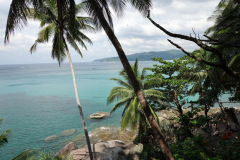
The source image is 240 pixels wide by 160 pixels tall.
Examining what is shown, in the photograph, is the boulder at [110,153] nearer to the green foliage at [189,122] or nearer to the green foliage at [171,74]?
the green foliage at [189,122]

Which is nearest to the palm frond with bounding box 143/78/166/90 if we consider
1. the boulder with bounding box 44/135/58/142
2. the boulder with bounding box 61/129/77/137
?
the boulder with bounding box 61/129/77/137

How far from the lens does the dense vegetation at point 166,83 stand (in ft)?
16.2

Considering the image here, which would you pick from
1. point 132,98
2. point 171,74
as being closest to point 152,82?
point 171,74

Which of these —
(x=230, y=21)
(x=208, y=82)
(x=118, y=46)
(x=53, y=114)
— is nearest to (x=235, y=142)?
(x=230, y=21)

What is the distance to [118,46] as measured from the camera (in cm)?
489

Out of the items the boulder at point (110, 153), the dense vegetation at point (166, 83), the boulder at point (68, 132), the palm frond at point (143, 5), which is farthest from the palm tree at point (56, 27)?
the boulder at point (68, 132)

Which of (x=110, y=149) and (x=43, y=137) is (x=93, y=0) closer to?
(x=110, y=149)

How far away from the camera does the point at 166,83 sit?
36.7 ft

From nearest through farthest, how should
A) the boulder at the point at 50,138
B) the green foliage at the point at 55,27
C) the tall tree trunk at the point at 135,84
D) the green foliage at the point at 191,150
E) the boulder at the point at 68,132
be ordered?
the tall tree trunk at the point at 135,84 < the green foliage at the point at 191,150 < the green foliage at the point at 55,27 < the boulder at the point at 50,138 < the boulder at the point at 68,132

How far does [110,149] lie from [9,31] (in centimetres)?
948

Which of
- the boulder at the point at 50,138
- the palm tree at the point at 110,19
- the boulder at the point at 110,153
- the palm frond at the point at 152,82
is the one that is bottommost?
the boulder at the point at 50,138

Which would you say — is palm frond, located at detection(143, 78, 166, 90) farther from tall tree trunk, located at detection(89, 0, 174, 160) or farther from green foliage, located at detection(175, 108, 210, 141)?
tall tree trunk, located at detection(89, 0, 174, 160)

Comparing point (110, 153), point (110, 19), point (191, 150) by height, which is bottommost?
point (110, 153)

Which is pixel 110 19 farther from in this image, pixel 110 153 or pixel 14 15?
pixel 110 153
